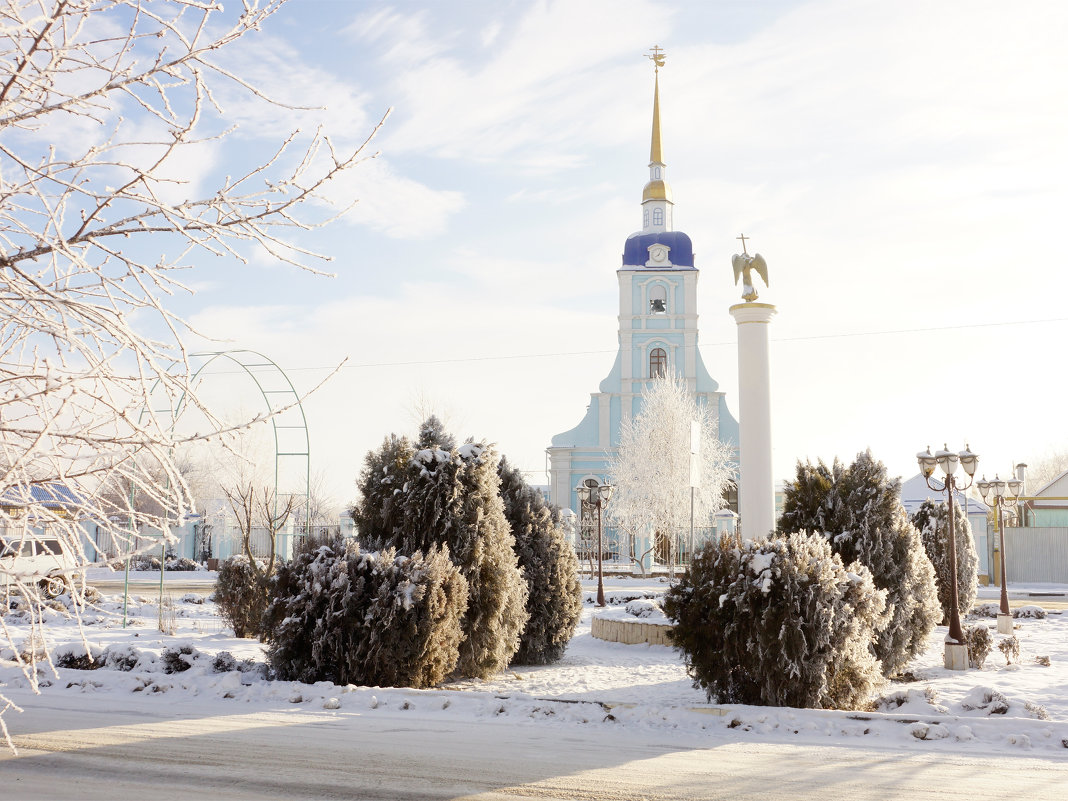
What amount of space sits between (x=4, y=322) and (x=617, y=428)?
45.5m

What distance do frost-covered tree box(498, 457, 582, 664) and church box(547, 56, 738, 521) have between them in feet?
120

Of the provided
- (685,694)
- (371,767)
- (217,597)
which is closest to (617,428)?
(217,597)

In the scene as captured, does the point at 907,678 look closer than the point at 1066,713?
No

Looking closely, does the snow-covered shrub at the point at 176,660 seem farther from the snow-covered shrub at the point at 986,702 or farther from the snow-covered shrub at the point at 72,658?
the snow-covered shrub at the point at 986,702

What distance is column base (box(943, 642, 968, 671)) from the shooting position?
10.4m

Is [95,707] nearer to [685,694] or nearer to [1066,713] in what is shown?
[685,694]

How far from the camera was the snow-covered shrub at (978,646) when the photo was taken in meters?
10.5

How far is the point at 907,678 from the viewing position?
9633 millimetres

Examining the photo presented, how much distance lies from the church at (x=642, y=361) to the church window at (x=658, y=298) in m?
0.05

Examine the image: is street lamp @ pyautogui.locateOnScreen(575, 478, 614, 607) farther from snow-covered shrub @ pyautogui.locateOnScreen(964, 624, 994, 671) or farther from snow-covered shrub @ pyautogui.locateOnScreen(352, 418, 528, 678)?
snow-covered shrub @ pyautogui.locateOnScreen(352, 418, 528, 678)

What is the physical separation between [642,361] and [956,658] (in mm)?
38121

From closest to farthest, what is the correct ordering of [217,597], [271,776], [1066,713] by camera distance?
[271,776], [1066,713], [217,597]

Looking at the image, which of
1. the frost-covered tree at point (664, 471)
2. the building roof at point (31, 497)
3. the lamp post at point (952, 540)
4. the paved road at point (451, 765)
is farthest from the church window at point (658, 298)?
the building roof at point (31, 497)

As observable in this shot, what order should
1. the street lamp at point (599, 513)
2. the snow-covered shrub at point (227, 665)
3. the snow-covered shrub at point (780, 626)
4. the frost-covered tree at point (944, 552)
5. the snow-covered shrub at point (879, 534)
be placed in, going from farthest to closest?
the street lamp at point (599, 513), the frost-covered tree at point (944, 552), the snow-covered shrub at point (879, 534), the snow-covered shrub at point (227, 665), the snow-covered shrub at point (780, 626)
